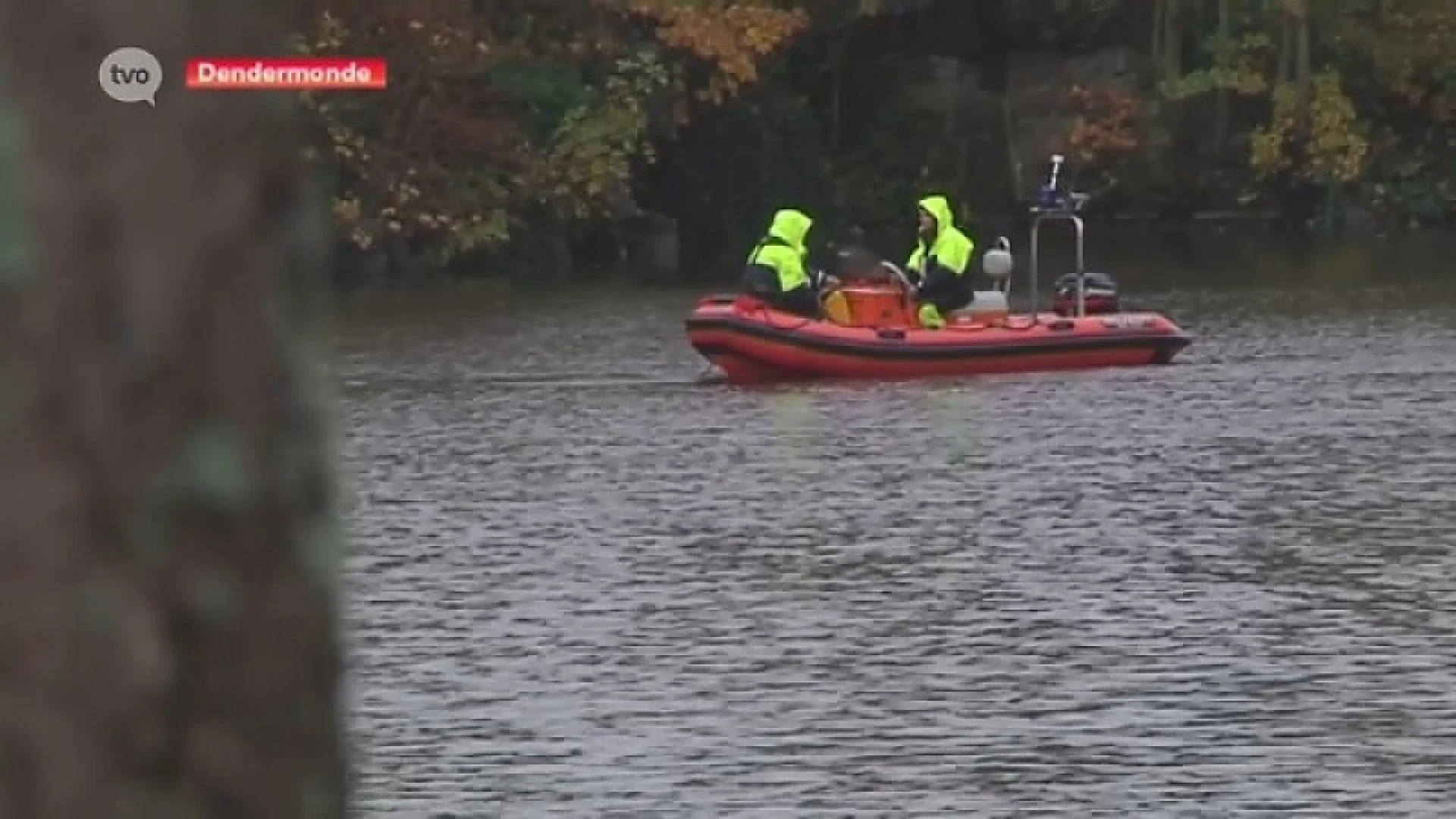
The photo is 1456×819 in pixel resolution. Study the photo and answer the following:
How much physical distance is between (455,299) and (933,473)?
20.9 m

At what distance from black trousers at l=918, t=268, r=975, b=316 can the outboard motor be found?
173 centimetres

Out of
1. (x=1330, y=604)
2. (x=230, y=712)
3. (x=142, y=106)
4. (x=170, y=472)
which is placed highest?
(x=142, y=106)

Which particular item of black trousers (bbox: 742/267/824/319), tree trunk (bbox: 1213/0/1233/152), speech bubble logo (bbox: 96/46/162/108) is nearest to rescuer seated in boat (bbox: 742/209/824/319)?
black trousers (bbox: 742/267/824/319)

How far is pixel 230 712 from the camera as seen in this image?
246 centimetres

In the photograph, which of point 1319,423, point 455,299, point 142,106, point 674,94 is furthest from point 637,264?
point 142,106

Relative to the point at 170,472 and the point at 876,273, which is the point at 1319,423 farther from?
the point at 170,472

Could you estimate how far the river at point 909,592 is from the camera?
10.9 m

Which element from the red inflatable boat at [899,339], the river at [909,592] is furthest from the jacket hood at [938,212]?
the river at [909,592]

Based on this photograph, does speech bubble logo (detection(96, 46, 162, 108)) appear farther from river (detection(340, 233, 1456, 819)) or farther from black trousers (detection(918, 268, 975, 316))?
black trousers (detection(918, 268, 975, 316))

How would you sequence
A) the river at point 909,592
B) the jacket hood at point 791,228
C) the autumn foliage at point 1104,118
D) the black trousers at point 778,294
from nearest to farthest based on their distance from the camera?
the river at point 909,592
the jacket hood at point 791,228
the black trousers at point 778,294
the autumn foliage at point 1104,118

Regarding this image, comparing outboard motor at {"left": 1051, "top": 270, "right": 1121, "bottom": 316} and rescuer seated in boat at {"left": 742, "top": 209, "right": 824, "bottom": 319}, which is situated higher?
rescuer seated in boat at {"left": 742, "top": 209, "right": 824, "bottom": 319}

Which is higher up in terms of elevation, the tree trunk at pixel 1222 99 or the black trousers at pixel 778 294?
the tree trunk at pixel 1222 99

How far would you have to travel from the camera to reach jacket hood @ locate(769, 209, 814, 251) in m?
26.0

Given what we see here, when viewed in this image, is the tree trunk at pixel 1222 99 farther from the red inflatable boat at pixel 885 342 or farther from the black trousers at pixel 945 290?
the black trousers at pixel 945 290
